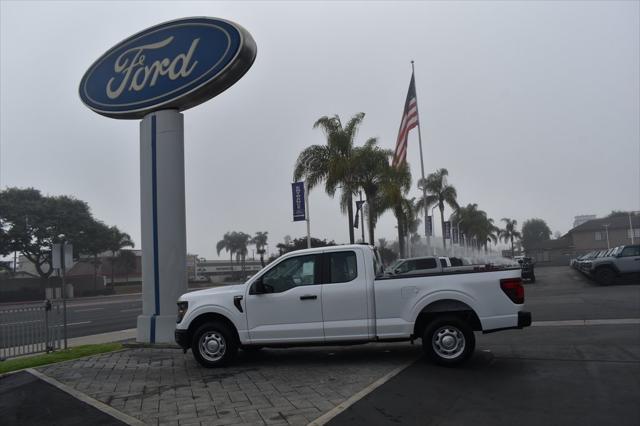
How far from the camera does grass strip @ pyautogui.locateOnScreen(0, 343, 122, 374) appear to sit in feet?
34.9

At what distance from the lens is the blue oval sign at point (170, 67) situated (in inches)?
514

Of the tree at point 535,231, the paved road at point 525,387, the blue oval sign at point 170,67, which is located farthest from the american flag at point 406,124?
the tree at point 535,231

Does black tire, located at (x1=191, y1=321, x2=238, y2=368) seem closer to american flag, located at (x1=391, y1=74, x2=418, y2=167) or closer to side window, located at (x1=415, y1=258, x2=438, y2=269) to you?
side window, located at (x1=415, y1=258, x2=438, y2=269)

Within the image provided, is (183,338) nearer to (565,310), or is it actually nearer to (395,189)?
(565,310)

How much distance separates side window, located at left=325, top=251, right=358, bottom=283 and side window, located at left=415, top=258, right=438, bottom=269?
12546mm

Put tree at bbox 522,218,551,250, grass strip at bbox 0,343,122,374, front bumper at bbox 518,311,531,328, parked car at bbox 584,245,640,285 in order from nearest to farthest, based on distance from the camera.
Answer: front bumper at bbox 518,311,531,328 → grass strip at bbox 0,343,122,374 → parked car at bbox 584,245,640,285 → tree at bbox 522,218,551,250

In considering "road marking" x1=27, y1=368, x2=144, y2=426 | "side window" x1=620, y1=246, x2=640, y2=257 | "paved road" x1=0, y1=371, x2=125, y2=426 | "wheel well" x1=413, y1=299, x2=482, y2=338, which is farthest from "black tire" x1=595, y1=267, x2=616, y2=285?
"paved road" x1=0, y1=371, x2=125, y2=426

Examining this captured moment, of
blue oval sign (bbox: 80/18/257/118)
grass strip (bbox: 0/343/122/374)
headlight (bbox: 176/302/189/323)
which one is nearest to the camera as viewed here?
headlight (bbox: 176/302/189/323)

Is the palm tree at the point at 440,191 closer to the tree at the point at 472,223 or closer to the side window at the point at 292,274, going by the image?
the tree at the point at 472,223

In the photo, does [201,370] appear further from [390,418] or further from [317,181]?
[317,181]

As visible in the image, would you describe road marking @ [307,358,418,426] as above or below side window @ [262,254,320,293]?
below

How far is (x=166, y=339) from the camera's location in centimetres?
1282

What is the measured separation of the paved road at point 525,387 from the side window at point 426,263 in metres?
9.59

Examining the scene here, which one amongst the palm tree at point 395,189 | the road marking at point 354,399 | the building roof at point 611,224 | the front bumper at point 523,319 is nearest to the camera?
the road marking at point 354,399
